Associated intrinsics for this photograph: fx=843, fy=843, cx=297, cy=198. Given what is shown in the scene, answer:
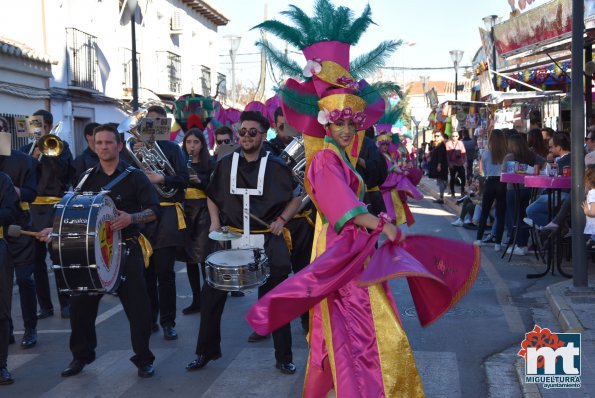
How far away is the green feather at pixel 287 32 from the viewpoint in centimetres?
560

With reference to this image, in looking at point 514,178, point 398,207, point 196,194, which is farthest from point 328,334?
point 514,178

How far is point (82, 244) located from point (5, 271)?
38.4 inches

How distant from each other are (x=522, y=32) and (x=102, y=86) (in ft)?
46.6

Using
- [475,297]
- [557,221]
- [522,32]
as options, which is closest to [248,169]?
[475,297]

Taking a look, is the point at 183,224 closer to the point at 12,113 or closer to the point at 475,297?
the point at 475,297

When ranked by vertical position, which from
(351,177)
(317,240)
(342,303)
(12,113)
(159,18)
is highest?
(159,18)

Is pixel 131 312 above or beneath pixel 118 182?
beneath

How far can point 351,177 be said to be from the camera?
16.0ft

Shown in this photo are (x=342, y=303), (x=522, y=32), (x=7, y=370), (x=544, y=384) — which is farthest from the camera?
(x=522, y=32)

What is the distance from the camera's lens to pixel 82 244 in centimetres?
558

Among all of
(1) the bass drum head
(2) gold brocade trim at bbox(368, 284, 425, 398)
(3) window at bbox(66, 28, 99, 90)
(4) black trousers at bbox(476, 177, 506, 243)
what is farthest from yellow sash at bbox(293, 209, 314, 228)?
(3) window at bbox(66, 28, 99, 90)

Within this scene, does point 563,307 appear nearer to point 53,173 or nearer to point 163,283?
point 163,283

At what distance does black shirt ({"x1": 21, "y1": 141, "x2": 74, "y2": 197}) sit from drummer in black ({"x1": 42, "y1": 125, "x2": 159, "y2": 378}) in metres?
2.45

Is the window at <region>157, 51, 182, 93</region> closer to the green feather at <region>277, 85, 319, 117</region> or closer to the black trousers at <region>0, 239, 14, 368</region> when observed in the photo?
the black trousers at <region>0, 239, 14, 368</region>
